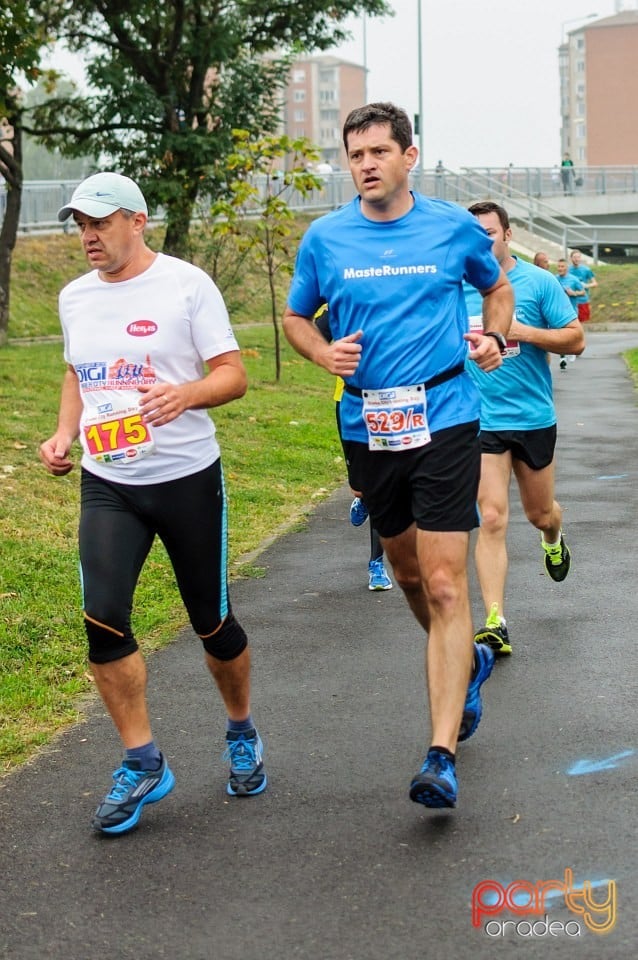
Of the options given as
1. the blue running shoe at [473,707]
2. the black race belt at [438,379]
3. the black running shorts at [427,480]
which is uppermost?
the black race belt at [438,379]

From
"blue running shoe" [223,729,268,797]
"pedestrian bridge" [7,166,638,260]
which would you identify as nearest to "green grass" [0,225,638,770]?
"blue running shoe" [223,729,268,797]

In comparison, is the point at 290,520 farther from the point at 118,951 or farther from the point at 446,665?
the point at 118,951

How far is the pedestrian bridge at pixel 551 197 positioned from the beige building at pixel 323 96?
114603mm

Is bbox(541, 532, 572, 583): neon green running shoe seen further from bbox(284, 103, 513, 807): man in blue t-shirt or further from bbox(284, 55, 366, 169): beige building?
bbox(284, 55, 366, 169): beige building

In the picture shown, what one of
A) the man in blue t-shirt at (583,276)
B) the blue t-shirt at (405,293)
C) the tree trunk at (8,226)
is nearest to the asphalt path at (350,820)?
the blue t-shirt at (405,293)

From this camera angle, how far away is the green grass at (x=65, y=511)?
6.39 meters

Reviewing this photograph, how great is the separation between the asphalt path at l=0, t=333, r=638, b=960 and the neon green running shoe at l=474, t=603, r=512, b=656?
113 mm

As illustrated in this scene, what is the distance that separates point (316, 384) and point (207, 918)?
58.9ft

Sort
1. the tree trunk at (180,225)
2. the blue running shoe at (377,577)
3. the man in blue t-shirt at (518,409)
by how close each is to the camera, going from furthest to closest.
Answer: the tree trunk at (180,225)
the blue running shoe at (377,577)
the man in blue t-shirt at (518,409)

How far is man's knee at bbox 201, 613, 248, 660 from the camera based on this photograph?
4.89 meters

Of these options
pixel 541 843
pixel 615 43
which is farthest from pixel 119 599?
pixel 615 43

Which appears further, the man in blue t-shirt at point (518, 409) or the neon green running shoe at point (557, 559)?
the neon green running shoe at point (557, 559)

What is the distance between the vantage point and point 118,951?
3664mm

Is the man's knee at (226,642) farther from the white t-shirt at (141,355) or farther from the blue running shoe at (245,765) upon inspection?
the white t-shirt at (141,355)
